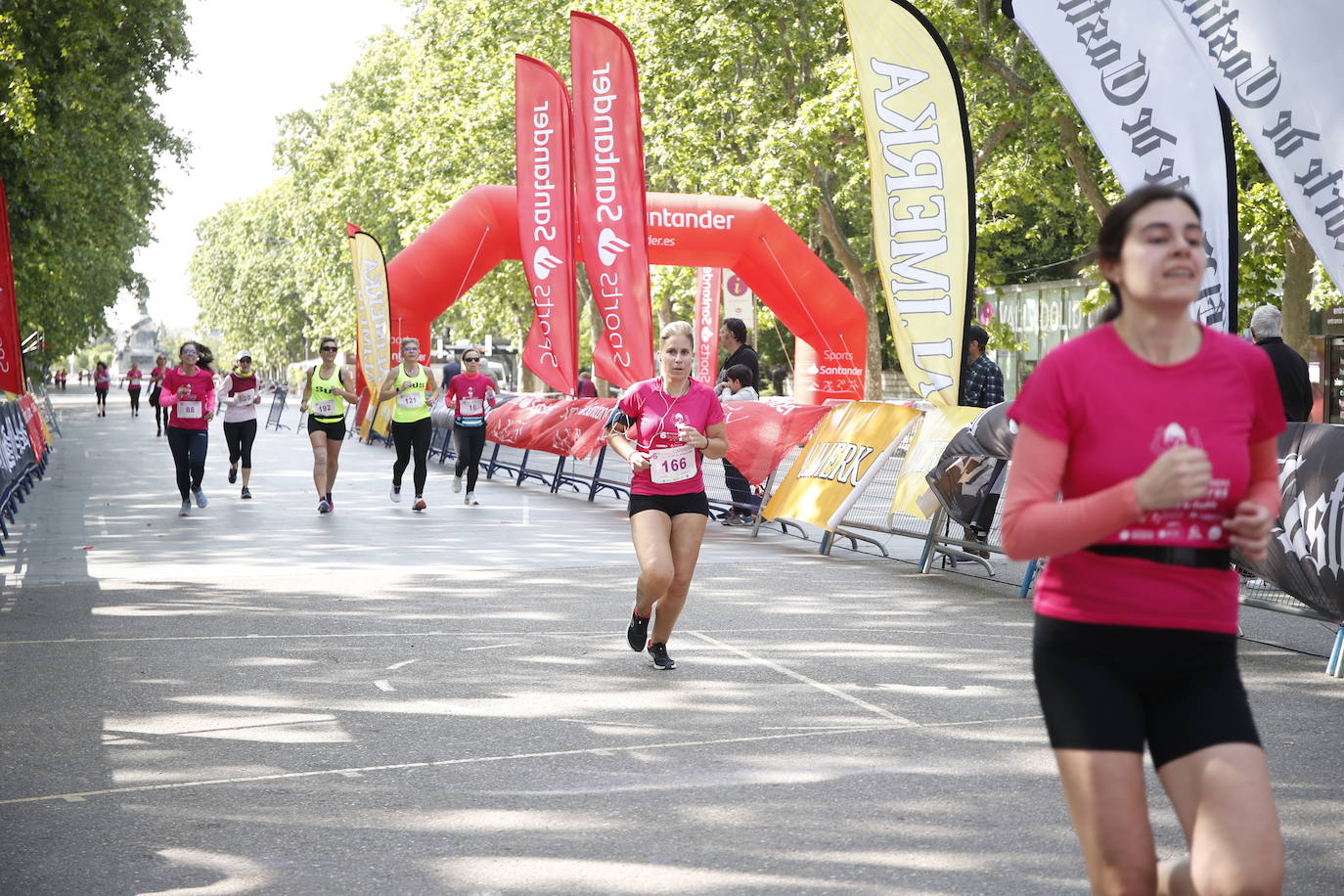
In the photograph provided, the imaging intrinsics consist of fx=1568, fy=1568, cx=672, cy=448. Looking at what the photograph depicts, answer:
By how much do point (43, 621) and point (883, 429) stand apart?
622cm

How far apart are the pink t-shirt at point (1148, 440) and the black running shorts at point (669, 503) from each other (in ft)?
16.3

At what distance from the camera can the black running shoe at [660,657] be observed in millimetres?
7914

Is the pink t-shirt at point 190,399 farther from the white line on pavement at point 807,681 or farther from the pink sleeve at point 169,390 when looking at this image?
the white line on pavement at point 807,681

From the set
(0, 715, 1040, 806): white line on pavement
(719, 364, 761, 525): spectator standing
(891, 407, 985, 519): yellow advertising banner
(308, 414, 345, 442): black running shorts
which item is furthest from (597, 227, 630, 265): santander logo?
(0, 715, 1040, 806): white line on pavement

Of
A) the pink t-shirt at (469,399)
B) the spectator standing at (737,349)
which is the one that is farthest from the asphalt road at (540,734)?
the pink t-shirt at (469,399)

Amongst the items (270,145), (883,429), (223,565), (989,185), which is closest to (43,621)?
(223,565)

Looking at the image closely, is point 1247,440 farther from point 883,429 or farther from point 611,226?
point 611,226

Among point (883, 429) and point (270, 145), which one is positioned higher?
point (270, 145)

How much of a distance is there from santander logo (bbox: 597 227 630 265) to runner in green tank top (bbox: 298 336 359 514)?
3061 millimetres

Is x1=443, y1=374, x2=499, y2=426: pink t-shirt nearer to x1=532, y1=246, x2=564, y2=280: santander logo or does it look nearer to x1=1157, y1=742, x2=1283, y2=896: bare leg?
x1=532, y1=246, x2=564, y2=280: santander logo

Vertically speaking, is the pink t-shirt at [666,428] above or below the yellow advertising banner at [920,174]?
below

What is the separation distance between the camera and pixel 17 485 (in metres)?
15.7

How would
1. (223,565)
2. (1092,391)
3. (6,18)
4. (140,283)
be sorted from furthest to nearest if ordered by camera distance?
(140,283), (6,18), (223,565), (1092,391)

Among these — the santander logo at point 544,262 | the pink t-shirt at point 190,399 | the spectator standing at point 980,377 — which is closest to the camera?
the spectator standing at point 980,377
